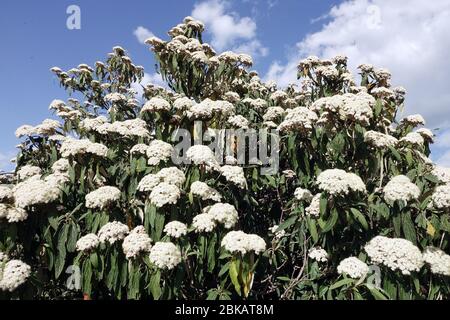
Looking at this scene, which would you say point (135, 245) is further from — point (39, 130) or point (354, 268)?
point (39, 130)

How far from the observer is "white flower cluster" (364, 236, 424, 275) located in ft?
9.98

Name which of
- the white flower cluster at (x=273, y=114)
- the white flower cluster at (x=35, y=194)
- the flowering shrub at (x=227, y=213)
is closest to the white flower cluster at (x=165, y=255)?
the flowering shrub at (x=227, y=213)

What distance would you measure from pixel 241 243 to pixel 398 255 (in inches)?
54.3

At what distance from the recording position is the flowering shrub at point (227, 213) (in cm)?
336

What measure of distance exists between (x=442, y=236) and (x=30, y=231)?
417 cm

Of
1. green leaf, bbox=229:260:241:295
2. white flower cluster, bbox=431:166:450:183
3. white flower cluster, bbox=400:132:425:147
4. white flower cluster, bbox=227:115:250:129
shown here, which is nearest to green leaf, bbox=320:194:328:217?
green leaf, bbox=229:260:241:295

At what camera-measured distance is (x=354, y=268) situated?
3.20m

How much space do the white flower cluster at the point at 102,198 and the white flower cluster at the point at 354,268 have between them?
2.46 meters

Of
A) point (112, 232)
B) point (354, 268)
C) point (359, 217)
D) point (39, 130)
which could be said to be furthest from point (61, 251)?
point (359, 217)

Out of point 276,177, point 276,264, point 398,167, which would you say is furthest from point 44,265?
point 398,167

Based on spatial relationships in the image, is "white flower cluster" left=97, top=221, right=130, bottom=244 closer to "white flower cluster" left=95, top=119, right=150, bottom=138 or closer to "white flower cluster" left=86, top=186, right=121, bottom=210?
"white flower cluster" left=86, top=186, right=121, bottom=210

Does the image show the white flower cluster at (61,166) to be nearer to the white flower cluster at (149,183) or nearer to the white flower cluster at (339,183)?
the white flower cluster at (149,183)

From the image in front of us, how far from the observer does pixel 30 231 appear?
3.71 metres

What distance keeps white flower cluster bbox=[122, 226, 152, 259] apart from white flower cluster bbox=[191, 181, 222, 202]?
0.70m
